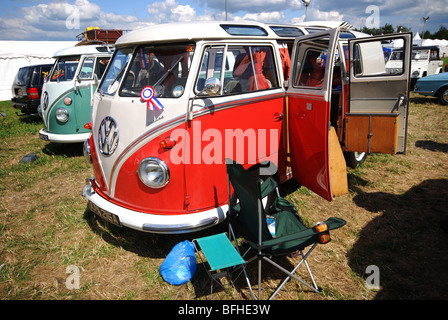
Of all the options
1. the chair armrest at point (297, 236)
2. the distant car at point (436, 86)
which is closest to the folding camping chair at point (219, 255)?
the chair armrest at point (297, 236)

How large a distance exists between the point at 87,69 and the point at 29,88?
486 cm

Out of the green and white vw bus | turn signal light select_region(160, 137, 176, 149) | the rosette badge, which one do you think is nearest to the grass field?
the green and white vw bus

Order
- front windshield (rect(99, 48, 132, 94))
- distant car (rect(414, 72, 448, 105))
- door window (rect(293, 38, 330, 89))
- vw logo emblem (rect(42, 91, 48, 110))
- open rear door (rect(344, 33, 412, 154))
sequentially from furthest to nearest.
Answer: distant car (rect(414, 72, 448, 105)), vw logo emblem (rect(42, 91, 48, 110)), open rear door (rect(344, 33, 412, 154)), door window (rect(293, 38, 330, 89)), front windshield (rect(99, 48, 132, 94))

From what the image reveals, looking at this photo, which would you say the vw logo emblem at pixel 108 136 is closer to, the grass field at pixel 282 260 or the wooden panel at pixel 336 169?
the grass field at pixel 282 260

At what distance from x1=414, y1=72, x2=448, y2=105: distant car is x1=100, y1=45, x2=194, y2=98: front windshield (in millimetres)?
11432

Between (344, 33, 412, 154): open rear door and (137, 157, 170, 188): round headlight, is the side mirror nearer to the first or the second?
(137, 157, 170, 188): round headlight

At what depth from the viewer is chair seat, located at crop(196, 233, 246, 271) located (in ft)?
8.85

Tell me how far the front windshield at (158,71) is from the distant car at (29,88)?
28.4 feet

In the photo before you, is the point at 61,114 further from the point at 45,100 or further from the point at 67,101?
the point at 45,100

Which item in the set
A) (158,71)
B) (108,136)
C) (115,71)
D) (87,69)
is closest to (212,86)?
(158,71)

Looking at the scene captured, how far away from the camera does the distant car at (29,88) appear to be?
10500 mm

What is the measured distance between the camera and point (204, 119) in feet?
10.4
